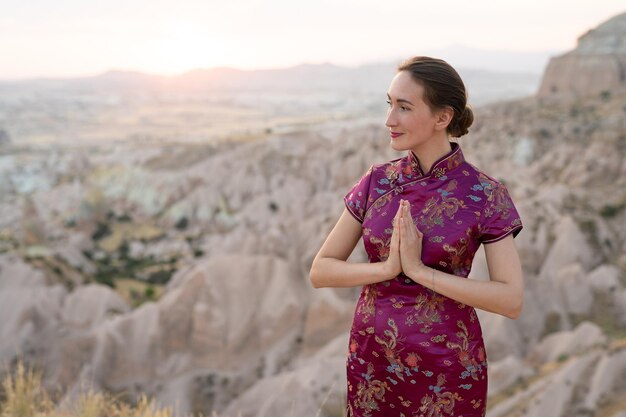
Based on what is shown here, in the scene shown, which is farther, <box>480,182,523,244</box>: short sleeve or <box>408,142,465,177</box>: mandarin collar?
<box>408,142,465,177</box>: mandarin collar

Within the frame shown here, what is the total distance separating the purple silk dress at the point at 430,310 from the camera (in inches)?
83.7

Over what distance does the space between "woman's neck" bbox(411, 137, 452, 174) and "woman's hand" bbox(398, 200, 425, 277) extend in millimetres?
278

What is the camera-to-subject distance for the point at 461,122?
2.34 m

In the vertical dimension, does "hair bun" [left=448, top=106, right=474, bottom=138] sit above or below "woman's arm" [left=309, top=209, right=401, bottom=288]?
above

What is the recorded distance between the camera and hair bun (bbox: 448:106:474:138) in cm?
231

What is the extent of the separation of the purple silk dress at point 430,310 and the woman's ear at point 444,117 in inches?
4.3

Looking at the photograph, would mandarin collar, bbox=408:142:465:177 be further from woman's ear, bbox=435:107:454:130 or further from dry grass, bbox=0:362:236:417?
dry grass, bbox=0:362:236:417

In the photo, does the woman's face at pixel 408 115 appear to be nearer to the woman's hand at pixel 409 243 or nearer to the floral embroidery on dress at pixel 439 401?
the woman's hand at pixel 409 243

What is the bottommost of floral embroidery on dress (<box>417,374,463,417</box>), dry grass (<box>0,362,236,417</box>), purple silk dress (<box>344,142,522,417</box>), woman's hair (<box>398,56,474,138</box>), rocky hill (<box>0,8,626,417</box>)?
rocky hill (<box>0,8,626,417</box>)

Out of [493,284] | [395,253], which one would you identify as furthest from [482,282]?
[395,253]

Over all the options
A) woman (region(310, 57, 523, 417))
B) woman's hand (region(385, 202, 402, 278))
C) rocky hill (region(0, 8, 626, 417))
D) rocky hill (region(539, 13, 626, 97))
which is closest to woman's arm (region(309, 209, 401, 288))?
woman (region(310, 57, 523, 417))

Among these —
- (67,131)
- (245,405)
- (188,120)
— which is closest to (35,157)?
(67,131)

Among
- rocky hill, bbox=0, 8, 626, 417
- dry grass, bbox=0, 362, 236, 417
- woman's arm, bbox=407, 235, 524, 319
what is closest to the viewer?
woman's arm, bbox=407, 235, 524, 319

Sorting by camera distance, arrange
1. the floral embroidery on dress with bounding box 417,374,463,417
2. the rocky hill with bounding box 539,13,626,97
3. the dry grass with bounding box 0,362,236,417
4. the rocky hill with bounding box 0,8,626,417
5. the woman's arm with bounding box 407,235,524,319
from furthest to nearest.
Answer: the rocky hill with bounding box 539,13,626,97 → the rocky hill with bounding box 0,8,626,417 → the dry grass with bounding box 0,362,236,417 → the floral embroidery on dress with bounding box 417,374,463,417 → the woman's arm with bounding box 407,235,524,319
